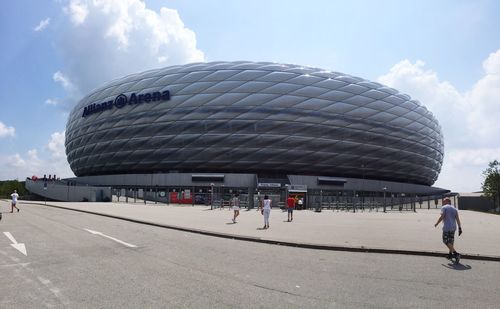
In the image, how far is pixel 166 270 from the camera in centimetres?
722

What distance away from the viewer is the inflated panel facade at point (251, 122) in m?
62.8

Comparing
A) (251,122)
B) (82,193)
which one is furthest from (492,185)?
(82,193)

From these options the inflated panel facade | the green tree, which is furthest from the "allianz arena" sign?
the green tree

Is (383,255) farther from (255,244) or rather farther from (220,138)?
(220,138)

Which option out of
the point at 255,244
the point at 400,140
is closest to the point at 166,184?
the point at 400,140

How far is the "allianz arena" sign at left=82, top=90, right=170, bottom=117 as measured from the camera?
216ft

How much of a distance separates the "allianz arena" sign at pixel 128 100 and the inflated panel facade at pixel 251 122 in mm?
182

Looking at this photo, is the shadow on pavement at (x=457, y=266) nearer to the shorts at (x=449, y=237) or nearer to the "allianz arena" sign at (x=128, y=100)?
the shorts at (x=449, y=237)

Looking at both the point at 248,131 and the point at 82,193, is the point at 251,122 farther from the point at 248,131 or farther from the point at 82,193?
the point at 82,193

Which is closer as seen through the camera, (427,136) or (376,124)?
(376,124)

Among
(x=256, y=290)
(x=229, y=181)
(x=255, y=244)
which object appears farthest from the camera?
(x=229, y=181)

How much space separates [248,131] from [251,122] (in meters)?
1.57

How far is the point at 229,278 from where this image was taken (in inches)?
261

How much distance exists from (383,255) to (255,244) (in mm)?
3714
